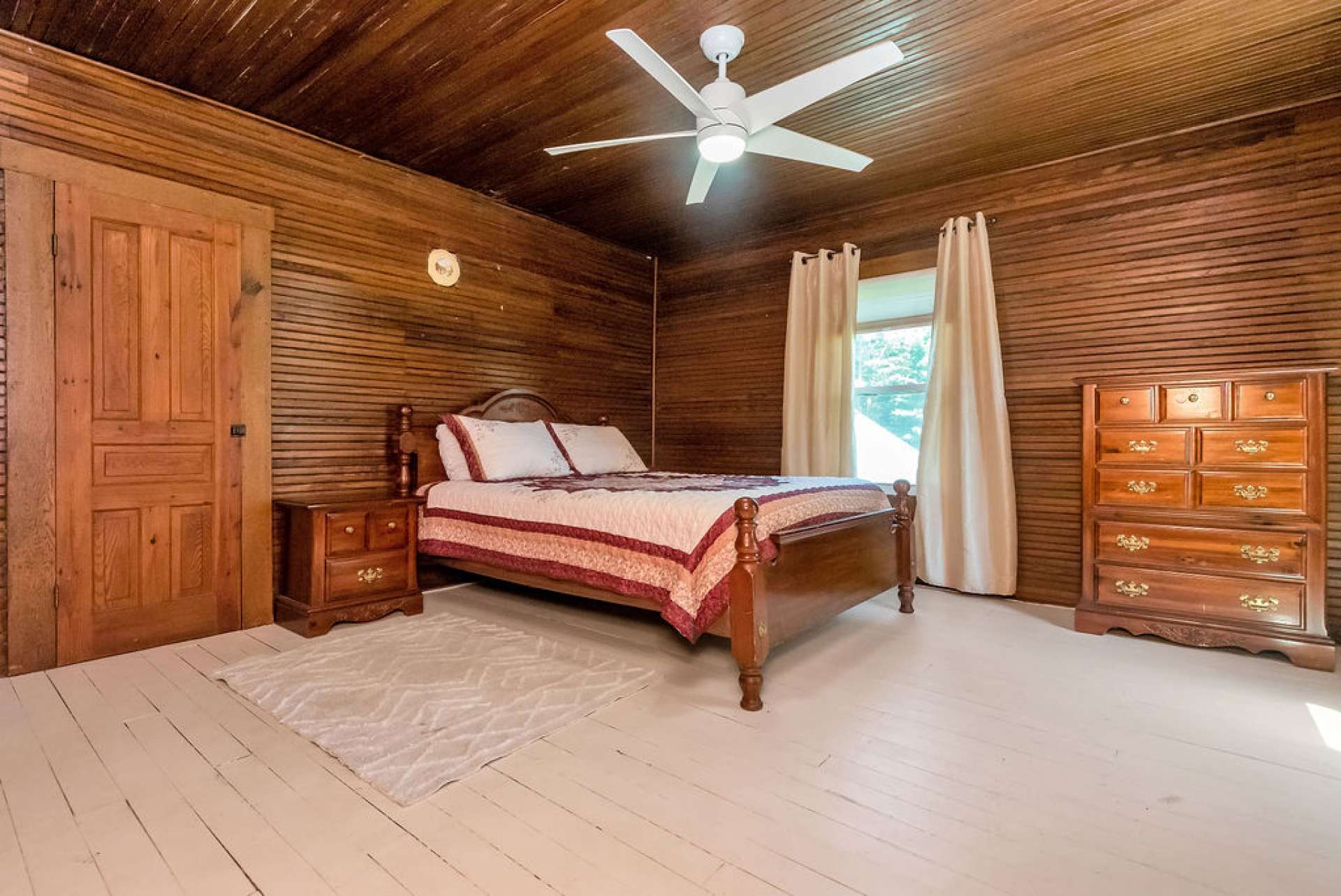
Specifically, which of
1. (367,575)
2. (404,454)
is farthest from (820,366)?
(367,575)

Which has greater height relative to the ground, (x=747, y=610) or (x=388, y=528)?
(x=388, y=528)

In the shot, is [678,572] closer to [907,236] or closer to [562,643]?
[562,643]

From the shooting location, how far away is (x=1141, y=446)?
2963 mm

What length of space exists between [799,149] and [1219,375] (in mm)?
2176

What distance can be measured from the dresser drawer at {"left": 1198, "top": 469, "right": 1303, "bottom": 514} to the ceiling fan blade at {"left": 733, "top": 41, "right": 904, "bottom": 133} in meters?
2.36

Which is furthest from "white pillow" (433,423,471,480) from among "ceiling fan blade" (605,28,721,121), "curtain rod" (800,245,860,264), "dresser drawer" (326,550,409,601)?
"curtain rod" (800,245,860,264)

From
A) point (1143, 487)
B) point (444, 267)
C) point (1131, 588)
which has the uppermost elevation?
point (444, 267)

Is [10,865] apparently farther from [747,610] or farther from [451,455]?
[451,455]

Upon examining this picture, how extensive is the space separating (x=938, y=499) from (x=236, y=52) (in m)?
4.31

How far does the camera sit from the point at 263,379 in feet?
10.4

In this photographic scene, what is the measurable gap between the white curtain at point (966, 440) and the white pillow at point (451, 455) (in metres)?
2.91

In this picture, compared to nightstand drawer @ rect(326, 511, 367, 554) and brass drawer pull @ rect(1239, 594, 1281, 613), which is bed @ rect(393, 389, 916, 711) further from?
brass drawer pull @ rect(1239, 594, 1281, 613)

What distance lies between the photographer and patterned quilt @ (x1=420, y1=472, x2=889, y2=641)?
2371mm

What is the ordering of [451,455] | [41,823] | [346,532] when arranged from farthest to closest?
[451,455], [346,532], [41,823]
